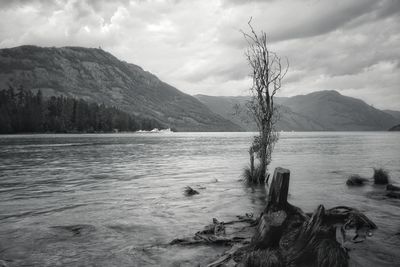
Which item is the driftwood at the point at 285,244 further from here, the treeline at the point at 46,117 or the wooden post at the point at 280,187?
the treeline at the point at 46,117

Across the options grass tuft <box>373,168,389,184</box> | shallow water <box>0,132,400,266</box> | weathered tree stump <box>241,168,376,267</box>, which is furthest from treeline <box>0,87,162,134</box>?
weathered tree stump <box>241,168,376,267</box>

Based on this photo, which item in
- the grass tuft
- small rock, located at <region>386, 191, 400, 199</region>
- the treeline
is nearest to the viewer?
small rock, located at <region>386, 191, 400, 199</region>

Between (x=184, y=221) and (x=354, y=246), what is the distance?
6.45 metres

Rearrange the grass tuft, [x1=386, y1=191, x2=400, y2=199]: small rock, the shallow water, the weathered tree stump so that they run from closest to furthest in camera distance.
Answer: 1. the weathered tree stump
2. the shallow water
3. [x1=386, y1=191, x2=400, y2=199]: small rock
4. the grass tuft

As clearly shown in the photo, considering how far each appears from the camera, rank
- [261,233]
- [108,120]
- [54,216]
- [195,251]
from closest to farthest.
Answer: [261,233] < [195,251] < [54,216] < [108,120]

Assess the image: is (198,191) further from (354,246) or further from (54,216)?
(354,246)

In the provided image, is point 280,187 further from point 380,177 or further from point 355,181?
point 380,177

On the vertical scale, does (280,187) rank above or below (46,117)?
below

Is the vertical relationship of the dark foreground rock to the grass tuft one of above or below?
above

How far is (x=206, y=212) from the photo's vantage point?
14.4 m

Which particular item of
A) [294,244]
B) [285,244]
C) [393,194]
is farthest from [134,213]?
[393,194]

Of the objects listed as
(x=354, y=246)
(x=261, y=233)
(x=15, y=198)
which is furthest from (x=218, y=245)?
(x=15, y=198)

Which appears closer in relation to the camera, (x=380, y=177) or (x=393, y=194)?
(x=393, y=194)

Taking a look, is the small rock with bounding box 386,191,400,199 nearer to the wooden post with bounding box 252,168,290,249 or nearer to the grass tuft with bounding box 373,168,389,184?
the grass tuft with bounding box 373,168,389,184
